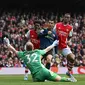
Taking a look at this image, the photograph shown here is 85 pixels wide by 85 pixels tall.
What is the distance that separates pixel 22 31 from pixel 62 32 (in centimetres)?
1390

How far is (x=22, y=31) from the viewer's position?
31.2 m

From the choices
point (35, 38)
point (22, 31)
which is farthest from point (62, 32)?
point (22, 31)

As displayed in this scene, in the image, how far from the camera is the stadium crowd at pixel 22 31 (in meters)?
27.7

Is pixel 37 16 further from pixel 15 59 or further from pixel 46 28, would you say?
pixel 46 28

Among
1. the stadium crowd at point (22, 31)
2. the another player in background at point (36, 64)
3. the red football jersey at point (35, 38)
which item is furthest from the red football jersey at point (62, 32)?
the stadium crowd at point (22, 31)

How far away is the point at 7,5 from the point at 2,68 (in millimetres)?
13554

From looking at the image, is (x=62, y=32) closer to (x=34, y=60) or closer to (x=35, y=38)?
(x=35, y=38)

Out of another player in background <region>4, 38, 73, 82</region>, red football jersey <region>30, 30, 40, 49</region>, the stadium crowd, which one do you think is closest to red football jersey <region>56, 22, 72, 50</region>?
red football jersey <region>30, 30, 40, 49</region>

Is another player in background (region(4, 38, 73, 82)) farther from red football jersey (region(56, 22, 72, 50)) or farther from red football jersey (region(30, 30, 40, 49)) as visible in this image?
red football jersey (region(30, 30, 40, 49))

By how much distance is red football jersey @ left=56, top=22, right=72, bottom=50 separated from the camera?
1737cm

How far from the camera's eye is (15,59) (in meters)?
27.2

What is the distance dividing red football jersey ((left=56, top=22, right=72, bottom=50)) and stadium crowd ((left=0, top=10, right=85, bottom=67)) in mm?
8870

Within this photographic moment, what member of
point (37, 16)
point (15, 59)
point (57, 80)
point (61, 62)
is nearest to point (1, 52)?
point (15, 59)

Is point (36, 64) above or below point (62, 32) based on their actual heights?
below
